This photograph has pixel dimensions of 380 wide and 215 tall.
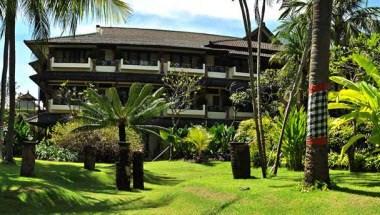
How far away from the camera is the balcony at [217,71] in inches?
1820

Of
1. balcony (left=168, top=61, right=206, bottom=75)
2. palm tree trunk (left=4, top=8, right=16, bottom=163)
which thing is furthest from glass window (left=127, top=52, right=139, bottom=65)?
palm tree trunk (left=4, top=8, right=16, bottom=163)

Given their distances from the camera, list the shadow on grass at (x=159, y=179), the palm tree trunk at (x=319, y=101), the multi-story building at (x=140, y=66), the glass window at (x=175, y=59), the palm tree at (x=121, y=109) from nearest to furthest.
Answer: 1. the palm tree trunk at (x=319, y=101)
2. the shadow on grass at (x=159, y=179)
3. the palm tree at (x=121, y=109)
4. the multi-story building at (x=140, y=66)
5. the glass window at (x=175, y=59)

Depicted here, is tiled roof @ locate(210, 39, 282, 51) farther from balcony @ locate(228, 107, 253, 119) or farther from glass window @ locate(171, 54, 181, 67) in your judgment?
balcony @ locate(228, 107, 253, 119)

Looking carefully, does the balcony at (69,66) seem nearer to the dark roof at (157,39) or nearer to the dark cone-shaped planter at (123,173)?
the dark roof at (157,39)

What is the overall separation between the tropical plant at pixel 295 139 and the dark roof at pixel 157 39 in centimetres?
2451

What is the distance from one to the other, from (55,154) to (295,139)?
49.8 feet

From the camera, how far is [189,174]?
26.0m

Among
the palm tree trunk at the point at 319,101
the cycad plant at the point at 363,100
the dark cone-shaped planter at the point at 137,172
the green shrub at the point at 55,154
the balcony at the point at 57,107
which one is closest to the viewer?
the palm tree trunk at the point at 319,101

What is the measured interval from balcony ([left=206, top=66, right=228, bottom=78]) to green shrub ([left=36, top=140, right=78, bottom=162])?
1787 cm

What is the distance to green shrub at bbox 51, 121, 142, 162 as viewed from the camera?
3162 centimetres

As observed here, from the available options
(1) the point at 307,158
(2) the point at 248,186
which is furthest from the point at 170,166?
(1) the point at 307,158

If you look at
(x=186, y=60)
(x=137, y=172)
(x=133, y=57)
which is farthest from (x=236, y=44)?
(x=137, y=172)

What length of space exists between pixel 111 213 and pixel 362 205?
555 cm

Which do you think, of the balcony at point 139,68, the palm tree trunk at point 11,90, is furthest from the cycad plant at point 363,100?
A: the balcony at point 139,68
